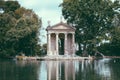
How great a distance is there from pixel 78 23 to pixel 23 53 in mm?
16552

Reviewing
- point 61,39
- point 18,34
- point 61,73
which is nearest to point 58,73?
point 61,73

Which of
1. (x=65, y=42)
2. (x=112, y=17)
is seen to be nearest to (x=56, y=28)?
(x=65, y=42)

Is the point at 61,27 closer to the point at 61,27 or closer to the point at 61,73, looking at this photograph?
the point at 61,27

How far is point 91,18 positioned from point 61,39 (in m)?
11.8

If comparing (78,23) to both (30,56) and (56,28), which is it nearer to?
(56,28)

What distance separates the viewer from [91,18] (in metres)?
120

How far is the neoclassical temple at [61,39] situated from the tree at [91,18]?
8.71 feet

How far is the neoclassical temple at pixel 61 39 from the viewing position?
11894 cm

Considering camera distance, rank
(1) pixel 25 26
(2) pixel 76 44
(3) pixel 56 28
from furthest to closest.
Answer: (2) pixel 76 44, (3) pixel 56 28, (1) pixel 25 26

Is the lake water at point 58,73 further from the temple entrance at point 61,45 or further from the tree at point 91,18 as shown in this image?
the temple entrance at point 61,45

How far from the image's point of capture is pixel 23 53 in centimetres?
11356

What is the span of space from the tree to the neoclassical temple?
2656mm

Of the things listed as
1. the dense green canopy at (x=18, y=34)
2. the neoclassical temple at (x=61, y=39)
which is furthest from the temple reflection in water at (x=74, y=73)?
the neoclassical temple at (x=61, y=39)

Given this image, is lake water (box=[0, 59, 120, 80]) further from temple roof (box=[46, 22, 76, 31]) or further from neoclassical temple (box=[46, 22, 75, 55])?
neoclassical temple (box=[46, 22, 75, 55])
